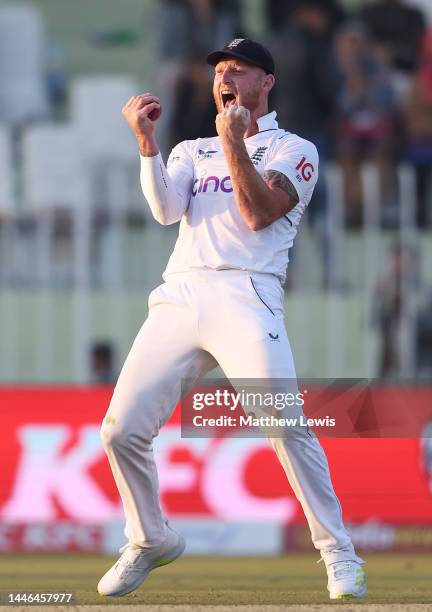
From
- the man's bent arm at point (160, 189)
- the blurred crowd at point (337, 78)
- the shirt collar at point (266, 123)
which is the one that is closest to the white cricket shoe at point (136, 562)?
the man's bent arm at point (160, 189)

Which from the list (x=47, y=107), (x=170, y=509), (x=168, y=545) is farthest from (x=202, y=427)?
(x=47, y=107)

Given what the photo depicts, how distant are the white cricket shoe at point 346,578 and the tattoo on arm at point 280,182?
4.54ft

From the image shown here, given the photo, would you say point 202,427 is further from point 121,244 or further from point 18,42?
point 18,42

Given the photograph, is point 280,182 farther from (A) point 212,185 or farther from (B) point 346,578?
(B) point 346,578

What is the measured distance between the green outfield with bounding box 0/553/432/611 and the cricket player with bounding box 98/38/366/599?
1.07 feet

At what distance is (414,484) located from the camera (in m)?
10.3

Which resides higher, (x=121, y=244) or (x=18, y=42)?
(x=18, y=42)

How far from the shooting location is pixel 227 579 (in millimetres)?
8133

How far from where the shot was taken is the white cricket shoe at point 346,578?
573 cm

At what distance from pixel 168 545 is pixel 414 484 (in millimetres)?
4598

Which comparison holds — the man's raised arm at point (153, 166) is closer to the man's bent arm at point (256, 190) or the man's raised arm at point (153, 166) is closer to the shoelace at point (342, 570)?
the man's bent arm at point (256, 190)

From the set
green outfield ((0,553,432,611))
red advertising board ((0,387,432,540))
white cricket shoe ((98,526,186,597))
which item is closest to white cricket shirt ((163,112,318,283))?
white cricket shoe ((98,526,186,597))

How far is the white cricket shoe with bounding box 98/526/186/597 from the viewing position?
591 centimetres

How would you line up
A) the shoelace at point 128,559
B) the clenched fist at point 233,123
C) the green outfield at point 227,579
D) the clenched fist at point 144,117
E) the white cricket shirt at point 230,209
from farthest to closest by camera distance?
the green outfield at point 227,579, the shoelace at point 128,559, the white cricket shirt at point 230,209, the clenched fist at point 144,117, the clenched fist at point 233,123
